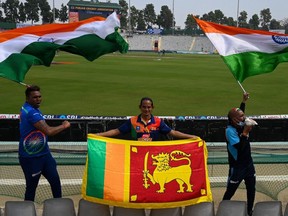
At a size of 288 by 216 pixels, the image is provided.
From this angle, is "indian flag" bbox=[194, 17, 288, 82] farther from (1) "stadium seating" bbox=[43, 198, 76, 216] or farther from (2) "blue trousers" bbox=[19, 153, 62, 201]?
(1) "stadium seating" bbox=[43, 198, 76, 216]

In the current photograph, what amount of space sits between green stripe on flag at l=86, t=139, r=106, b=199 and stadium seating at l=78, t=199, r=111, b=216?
132mm

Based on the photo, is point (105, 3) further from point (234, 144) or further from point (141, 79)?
point (234, 144)

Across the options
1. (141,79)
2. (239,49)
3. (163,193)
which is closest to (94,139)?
(163,193)

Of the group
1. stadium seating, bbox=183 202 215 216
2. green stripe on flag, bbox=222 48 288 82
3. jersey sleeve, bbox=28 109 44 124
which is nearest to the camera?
stadium seating, bbox=183 202 215 216

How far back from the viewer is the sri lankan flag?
13.4ft

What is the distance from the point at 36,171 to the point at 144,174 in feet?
5.07

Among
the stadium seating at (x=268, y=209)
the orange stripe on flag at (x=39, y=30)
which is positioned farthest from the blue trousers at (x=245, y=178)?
the orange stripe on flag at (x=39, y=30)

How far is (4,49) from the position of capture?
18.4 ft

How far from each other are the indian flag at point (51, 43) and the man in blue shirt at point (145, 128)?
1410 millimetres

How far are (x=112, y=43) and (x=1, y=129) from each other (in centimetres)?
373

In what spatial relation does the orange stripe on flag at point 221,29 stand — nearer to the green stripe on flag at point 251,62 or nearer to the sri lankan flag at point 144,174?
the green stripe on flag at point 251,62

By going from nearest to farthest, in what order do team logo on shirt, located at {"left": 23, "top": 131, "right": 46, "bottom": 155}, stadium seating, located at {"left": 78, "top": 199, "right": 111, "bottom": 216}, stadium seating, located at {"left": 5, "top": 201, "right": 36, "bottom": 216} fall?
stadium seating, located at {"left": 5, "top": 201, "right": 36, "bottom": 216}, stadium seating, located at {"left": 78, "top": 199, "right": 111, "bottom": 216}, team logo on shirt, located at {"left": 23, "top": 131, "right": 46, "bottom": 155}

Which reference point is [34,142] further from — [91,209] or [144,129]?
[91,209]

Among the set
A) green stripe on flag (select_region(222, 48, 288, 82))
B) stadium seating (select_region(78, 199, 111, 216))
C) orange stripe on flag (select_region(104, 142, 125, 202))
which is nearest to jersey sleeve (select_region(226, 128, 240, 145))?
green stripe on flag (select_region(222, 48, 288, 82))
